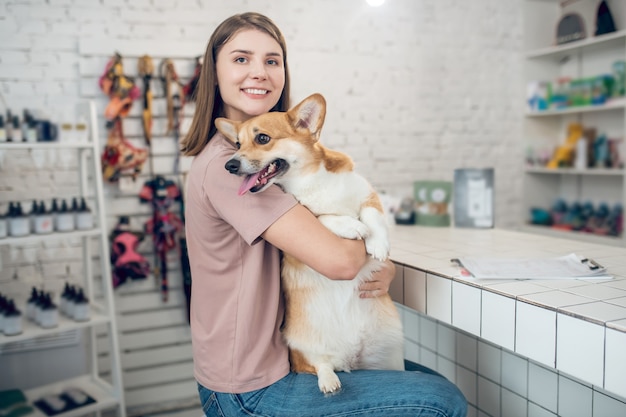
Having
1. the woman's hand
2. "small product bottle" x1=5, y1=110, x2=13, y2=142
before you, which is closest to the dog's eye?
the woman's hand

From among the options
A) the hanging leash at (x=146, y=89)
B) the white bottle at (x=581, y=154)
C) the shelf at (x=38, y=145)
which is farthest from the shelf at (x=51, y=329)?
the white bottle at (x=581, y=154)

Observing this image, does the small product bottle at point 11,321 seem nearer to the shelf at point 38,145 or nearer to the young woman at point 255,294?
the shelf at point 38,145

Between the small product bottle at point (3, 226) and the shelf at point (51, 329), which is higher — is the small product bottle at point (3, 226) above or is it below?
Answer: above

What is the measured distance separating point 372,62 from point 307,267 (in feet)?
9.55

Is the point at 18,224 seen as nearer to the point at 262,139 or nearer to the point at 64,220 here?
the point at 64,220

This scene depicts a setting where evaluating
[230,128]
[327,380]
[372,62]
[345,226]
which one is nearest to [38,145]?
[230,128]

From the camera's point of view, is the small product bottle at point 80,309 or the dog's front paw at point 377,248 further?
the small product bottle at point 80,309

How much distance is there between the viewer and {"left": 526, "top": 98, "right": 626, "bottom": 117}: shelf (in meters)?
4.12

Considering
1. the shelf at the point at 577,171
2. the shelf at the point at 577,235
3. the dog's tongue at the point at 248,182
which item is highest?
the dog's tongue at the point at 248,182

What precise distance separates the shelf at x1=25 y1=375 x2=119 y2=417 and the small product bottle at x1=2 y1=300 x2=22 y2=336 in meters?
0.47

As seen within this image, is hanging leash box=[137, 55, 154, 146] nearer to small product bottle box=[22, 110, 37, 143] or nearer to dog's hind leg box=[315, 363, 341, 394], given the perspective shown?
small product bottle box=[22, 110, 37, 143]

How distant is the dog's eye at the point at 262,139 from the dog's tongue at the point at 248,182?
0.13 metres

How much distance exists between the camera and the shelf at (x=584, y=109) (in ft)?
13.5

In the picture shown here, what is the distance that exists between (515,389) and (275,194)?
3.82 ft
